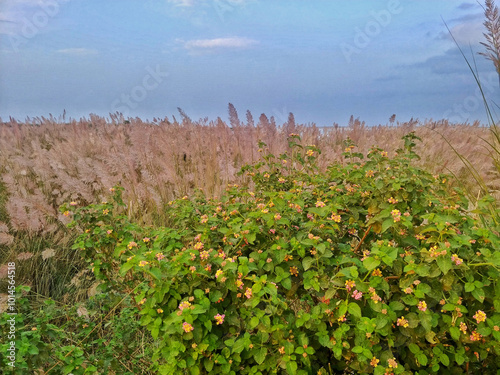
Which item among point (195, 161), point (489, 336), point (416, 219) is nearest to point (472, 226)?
point (416, 219)

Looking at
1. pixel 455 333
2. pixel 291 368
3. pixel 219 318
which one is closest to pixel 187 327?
pixel 219 318

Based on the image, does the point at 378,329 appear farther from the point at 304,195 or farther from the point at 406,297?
the point at 304,195

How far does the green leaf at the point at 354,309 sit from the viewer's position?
169cm

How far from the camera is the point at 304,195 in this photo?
96.1 inches

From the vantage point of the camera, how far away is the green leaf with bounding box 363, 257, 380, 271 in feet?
5.51

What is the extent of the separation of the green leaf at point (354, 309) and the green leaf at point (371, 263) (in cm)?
16

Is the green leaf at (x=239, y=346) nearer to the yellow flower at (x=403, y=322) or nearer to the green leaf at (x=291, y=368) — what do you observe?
the green leaf at (x=291, y=368)

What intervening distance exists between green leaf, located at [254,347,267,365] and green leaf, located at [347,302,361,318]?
1.24 ft

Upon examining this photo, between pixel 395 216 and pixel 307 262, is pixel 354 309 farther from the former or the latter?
pixel 395 216

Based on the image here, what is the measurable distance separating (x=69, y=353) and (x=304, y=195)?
1.40 meters

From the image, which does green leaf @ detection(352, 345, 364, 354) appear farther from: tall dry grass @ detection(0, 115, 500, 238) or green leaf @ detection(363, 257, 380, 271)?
tall dry grass @ detection(0, 115, 500, 238)

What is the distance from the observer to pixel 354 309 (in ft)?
5.63

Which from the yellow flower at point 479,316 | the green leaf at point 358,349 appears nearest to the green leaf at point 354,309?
the green leaf at point 358,349

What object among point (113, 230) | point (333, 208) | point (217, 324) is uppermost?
point (333, 208)
